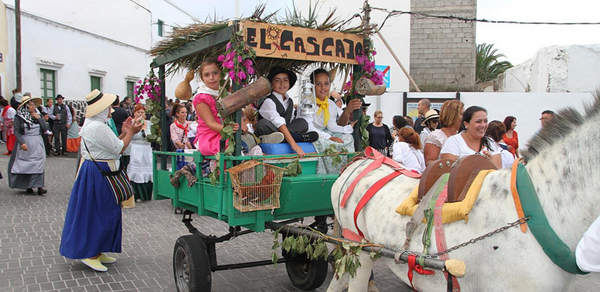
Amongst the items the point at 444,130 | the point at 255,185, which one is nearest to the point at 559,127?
the point at 255,185

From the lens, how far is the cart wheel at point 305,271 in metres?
4.91

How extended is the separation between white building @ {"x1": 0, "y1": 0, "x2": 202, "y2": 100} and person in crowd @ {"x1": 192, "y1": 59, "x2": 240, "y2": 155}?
9560 millimetres

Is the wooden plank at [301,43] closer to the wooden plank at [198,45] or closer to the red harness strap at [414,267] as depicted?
the wooden plank at [198,45]

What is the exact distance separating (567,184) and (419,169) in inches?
155

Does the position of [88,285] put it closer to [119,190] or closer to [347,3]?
[119,190]

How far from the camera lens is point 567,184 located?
95.0 inches

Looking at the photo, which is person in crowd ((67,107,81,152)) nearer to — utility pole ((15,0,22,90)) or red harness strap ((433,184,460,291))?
utility pole ((15,0,22,90))

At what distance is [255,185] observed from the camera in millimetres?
4035

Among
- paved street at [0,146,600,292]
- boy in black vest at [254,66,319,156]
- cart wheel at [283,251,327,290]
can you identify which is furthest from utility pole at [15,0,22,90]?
cart wheel at [283,251,327,290]

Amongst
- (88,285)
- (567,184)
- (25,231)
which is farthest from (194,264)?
(25,231)

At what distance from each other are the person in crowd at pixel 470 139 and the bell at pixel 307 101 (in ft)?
4.66

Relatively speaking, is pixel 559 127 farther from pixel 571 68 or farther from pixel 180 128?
pixel 571 68

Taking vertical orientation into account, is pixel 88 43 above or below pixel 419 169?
above

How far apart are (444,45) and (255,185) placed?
21470 mm
